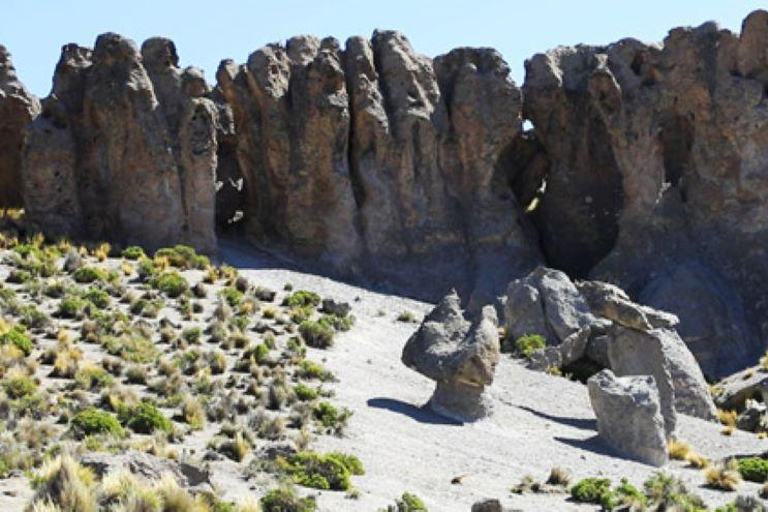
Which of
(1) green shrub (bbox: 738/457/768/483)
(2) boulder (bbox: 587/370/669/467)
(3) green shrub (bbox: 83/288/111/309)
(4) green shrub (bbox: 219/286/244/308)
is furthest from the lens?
(4) green shrub (bbox: 219/286/244/308)

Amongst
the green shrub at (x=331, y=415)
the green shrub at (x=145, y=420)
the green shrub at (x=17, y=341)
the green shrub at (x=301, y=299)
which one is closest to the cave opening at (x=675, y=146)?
the green shrub at (x=301, y=299)

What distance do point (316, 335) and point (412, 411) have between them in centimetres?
862

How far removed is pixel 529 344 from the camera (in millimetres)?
46062

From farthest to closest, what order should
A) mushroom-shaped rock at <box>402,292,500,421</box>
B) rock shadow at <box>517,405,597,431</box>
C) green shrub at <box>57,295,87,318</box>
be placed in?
green shrub at <box>57,295,87,318</box>, rock shadow at <box>517,405,597,431</box>, mushroom-shaped rock at <box>402,292,500,421</box>

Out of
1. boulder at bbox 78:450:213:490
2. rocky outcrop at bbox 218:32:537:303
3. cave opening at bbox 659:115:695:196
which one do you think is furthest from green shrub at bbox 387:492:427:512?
cave opening at bbox 659:115:695:196

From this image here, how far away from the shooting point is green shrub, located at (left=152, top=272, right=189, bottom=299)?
44.1 meters

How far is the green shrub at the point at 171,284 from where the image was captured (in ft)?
145

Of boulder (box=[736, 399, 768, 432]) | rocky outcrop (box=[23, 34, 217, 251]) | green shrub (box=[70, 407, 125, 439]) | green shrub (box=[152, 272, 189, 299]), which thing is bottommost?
green shrub (box=[70, 407, 125, 439])

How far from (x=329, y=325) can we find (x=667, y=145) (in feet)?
89.2

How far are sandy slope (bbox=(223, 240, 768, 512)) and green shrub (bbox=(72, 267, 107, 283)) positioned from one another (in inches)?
342

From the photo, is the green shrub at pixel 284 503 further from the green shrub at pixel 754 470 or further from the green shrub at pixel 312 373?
the green shrub at pixel 754 470

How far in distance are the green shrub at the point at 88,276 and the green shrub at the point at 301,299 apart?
6663 millimetres

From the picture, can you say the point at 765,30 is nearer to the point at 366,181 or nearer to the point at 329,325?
the point at 366,181

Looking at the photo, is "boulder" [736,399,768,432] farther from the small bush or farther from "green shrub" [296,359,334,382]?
the small bush
